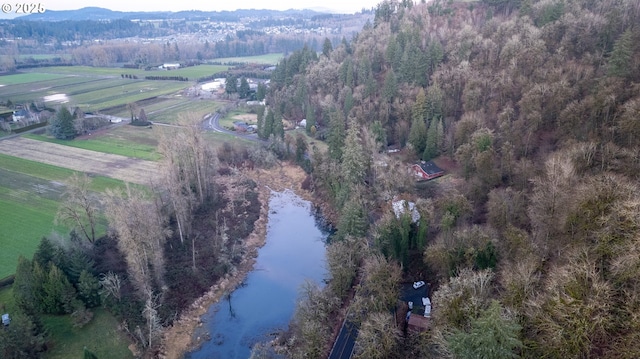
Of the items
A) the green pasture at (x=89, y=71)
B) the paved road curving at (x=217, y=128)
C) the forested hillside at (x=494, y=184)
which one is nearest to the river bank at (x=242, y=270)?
the forested hillside at (x=494, y=184)

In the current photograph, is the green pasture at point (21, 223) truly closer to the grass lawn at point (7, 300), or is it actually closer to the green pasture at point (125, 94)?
the grass lawn at point (7, 300)

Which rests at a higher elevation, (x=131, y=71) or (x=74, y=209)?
(x=131, y=71)

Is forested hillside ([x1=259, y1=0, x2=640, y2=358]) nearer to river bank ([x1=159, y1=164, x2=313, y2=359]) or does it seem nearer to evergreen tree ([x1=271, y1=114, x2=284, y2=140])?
evergreen tree ([x1=271, y1=114, x2=284, y2=140])

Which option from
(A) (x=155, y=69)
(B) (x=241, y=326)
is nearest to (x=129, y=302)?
(B) (x=241, y=326)

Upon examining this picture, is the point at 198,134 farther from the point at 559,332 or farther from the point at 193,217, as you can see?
the point at 559,332

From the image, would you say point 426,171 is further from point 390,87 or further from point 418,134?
point 390,87

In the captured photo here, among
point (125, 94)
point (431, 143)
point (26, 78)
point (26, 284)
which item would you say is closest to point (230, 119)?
point (125, 94)
